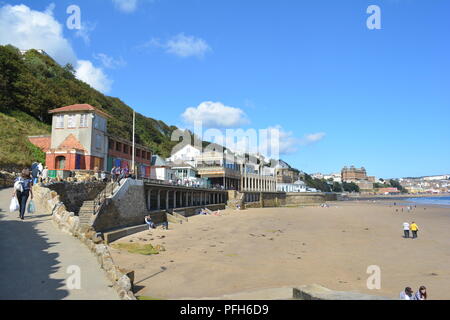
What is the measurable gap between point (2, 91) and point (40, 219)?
4026cm

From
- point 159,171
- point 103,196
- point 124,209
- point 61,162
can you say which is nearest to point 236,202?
point 159,171

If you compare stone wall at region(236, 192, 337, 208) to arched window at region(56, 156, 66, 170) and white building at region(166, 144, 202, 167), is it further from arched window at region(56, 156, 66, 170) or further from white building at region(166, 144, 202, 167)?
arched window at region(56, 156, 66, 170)

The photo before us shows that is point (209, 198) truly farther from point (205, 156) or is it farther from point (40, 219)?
point (40, 219)

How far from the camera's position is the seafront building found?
108 feet

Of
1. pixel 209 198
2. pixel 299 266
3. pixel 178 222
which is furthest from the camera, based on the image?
pixel 209 198

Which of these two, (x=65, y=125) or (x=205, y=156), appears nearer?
(x=65, y=125)

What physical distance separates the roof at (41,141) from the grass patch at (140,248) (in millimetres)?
24075

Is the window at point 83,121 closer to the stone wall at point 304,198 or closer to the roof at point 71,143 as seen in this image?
the roof at point 71,143

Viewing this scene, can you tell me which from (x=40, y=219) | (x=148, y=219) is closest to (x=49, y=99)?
(x=148, y=219)

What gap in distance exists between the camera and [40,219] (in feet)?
44.6

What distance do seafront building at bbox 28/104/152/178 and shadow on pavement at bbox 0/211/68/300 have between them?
2042 cm

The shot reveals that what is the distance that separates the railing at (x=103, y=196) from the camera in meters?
21.6

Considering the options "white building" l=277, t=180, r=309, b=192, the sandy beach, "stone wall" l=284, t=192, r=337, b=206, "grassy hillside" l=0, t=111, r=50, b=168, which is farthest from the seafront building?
"white building" l=277, t=180, r=309, b=192
